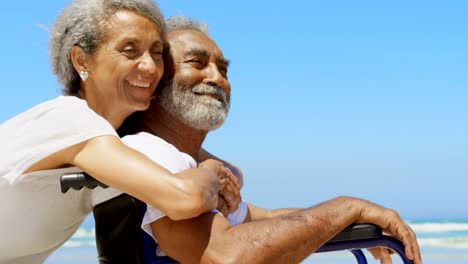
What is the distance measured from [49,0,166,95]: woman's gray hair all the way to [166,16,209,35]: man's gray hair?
0.27m

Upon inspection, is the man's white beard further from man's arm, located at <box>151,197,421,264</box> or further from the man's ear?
man's arm, located at <box>151,197,421,264</box>

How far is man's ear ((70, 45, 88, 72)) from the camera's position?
8.39ft

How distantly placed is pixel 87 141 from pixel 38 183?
0.30 m

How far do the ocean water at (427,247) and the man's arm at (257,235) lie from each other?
865 cm

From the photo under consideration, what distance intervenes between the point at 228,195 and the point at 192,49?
718mm

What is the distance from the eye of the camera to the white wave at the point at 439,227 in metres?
17.5

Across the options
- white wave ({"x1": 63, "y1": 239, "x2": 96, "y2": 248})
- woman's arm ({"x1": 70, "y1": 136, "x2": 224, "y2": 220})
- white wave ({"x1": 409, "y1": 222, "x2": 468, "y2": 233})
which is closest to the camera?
woman's arm ({"x1": 70, "y1": 136, "x2": 224, "y2": 220})

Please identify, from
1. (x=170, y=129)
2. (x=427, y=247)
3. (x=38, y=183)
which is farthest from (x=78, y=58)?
(x=427, y=247)

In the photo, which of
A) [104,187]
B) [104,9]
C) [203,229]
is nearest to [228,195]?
[203,229]

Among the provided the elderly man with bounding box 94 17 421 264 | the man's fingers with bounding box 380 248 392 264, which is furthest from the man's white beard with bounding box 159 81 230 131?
the man's fingers with bounding box 380 248 392 264

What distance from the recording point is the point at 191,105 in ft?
8.73

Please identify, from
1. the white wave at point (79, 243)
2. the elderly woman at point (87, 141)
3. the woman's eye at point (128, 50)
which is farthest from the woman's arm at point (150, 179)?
the white wave at point (79, 243)

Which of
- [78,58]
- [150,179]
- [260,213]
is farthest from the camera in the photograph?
[260,213]

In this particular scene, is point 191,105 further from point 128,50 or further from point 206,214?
point 206,214
